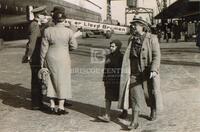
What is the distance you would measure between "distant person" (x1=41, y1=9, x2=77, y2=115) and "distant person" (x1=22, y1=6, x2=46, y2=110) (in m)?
0.64

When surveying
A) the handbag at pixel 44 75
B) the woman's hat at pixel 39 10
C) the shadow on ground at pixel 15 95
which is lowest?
the shadow on ground at pixel 15 95

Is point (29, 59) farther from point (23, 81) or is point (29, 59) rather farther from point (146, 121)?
point (23, 81)

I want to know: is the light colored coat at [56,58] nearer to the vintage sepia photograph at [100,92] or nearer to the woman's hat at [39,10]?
the vintage sepia photograph at [100,92]

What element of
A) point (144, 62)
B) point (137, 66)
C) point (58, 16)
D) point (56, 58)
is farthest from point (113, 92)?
point (58, 16)

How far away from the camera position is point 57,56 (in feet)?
25.9

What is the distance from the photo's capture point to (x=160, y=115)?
7.80 m

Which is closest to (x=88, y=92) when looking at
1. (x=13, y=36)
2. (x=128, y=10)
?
(x=13, y=36)

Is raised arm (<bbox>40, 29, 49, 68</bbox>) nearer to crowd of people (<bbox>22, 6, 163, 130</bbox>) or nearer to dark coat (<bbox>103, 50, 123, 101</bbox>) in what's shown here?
crowd of people (<bbox>22, 6, 163, 130</bbox>)

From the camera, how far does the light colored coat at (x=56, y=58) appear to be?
7906 millimetres

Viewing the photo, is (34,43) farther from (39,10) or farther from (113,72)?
(113,72)

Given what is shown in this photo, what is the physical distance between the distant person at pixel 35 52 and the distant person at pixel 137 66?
7.38 feet

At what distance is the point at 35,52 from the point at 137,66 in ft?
8.00

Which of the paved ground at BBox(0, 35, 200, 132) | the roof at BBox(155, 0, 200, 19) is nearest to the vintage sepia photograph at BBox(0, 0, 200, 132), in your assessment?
the paved ground at BBox(0, 35, 200, 132)

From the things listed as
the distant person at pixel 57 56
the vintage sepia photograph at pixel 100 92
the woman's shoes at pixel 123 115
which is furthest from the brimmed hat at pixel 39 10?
the woman's shoes at pixel 123 115
